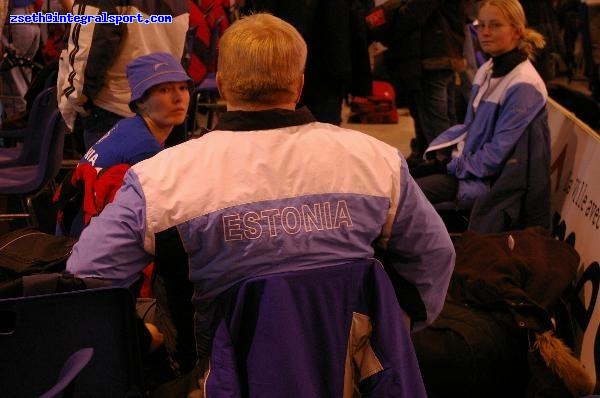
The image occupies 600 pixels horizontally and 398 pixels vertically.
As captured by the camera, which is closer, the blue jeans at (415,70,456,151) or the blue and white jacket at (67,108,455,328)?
the blue and white jacket at (67,108,455,328)

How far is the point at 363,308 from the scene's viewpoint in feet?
4.89

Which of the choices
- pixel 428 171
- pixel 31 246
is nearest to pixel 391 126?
pixel 428 171

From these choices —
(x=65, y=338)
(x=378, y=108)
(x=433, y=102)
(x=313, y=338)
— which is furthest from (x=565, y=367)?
(x=378, y=108)

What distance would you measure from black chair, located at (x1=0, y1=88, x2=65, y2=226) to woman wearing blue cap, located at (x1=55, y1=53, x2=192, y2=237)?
1.05 m

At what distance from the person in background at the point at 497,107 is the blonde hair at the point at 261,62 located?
195 cm

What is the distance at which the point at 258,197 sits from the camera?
1.46m

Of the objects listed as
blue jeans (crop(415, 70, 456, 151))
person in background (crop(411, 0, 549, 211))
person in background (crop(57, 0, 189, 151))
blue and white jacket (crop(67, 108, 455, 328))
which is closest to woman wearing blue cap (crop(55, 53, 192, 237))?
person in background (crop(57, 0, 189, 151))

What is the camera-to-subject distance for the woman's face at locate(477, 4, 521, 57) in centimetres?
341

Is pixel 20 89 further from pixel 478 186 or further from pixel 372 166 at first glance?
pixel 372 166

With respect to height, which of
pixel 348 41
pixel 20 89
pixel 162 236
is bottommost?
pixel 20 89

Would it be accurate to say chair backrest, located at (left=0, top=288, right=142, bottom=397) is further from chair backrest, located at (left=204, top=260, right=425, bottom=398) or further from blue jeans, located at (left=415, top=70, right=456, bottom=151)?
blue jeans, located at (left=415, top=70, right=456, bottom=151)

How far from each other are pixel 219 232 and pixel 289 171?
7.0 inches

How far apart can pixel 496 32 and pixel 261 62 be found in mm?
2196

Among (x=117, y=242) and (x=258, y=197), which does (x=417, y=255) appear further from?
(x=117, y=242)
